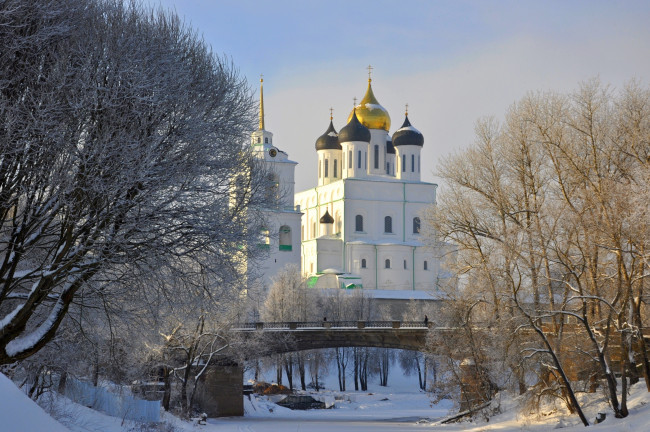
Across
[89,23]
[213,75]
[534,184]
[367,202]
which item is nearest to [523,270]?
[534,184]

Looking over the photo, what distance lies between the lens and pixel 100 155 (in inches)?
446

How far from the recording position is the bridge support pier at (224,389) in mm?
37906

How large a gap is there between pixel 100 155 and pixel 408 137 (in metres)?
73.5

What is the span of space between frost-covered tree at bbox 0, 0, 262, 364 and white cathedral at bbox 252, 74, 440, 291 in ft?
204

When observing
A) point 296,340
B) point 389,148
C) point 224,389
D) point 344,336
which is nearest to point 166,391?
point 224,389

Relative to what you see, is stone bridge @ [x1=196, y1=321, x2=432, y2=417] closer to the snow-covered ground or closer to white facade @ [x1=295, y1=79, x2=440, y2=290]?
the snow-covered ground

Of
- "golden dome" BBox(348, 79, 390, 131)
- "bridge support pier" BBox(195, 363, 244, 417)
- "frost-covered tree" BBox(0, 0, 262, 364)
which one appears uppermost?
"golden dome" BBox(348, 79, 390, 131)

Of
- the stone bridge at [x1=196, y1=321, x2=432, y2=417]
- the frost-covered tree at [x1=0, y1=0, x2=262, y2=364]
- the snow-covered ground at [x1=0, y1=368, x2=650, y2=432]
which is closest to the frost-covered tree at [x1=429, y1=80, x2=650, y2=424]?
the snow-covered ground at [x1=0, y1=368, x2=650, y2=432]

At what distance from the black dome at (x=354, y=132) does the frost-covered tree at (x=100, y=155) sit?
6877 cm

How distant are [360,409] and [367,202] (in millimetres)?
33823

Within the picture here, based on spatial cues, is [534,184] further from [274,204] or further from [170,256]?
[170,256]

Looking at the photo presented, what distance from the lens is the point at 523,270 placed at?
75.3 ft

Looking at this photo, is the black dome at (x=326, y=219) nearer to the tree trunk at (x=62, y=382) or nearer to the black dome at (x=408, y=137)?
the black dome at (x=408, y=137)

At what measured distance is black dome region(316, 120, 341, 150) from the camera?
84.6 metres
